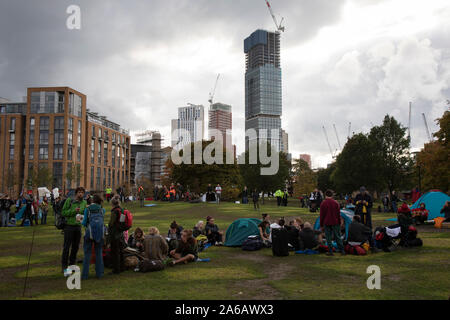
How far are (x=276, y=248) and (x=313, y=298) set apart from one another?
5.35 meters

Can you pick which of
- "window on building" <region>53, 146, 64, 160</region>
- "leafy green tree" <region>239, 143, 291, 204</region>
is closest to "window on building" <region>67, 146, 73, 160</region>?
"window on building" <region>53, 146, 64, 160</region>

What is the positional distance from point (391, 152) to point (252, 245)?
188 ft

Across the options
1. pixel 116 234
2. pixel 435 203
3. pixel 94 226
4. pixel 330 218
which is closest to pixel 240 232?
pixel 330 218

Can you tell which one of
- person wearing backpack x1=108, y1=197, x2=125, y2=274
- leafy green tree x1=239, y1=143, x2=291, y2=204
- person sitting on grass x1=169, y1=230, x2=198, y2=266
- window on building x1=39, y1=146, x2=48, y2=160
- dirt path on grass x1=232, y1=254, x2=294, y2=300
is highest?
window on building x1=39, y1=146, x2=48, y2=160

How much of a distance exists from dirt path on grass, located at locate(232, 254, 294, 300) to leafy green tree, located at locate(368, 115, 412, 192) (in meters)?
54.6

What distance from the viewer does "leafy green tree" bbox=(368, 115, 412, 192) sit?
60.8 metres

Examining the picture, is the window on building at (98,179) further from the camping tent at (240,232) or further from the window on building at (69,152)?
the camping tent at (240,232)

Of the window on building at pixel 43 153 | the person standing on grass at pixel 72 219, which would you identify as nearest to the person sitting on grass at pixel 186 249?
the person standing on grass at pixel 72 219

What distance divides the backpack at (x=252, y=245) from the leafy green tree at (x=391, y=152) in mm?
52687

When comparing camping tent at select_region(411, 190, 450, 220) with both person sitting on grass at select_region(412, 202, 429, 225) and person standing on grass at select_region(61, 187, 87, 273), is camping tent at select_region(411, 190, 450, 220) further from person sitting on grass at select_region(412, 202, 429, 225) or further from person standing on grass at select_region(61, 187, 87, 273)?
person standing on grass at select_region(61, 187, 87, 273)

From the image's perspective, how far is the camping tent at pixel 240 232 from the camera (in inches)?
592
